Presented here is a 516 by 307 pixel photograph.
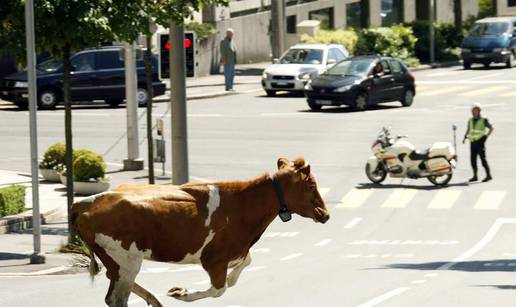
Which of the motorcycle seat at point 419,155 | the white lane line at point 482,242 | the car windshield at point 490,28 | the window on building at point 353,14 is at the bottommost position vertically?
the white lane line at point 482,242

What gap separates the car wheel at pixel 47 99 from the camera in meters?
43.6

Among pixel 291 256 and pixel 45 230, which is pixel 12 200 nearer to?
pixel 45 230

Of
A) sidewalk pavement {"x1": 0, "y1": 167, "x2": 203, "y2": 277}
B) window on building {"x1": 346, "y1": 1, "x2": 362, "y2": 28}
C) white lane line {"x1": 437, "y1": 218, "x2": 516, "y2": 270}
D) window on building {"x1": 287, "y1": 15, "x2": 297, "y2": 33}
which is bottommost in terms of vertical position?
white lane line {"x1": 437, "y1": 218, "x2": 516, "y2": 270}

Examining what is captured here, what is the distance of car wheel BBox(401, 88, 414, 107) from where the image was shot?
44969 mm

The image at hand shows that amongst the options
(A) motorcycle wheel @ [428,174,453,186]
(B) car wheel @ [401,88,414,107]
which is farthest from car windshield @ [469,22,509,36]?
(A) motorcycle wheel @ [428,174,453,186]

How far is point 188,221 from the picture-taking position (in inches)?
434

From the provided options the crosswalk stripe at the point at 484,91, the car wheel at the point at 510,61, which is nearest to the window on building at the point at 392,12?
the car wheel at the point at 510,61

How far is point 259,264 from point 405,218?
6.18 metres

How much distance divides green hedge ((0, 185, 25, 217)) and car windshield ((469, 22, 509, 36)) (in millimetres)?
38072


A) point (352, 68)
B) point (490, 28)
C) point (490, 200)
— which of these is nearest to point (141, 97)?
point (352, 68)

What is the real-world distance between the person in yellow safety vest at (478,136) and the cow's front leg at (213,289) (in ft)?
66.1

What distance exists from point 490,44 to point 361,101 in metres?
17.9

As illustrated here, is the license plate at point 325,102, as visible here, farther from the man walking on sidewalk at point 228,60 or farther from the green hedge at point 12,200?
the green hedge at point 12,200

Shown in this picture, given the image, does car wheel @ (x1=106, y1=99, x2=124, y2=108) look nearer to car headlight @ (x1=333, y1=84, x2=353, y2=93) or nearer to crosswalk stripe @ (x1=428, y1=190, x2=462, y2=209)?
car headlight @ (x1=333, y1=84, x2=353, y2=93)
